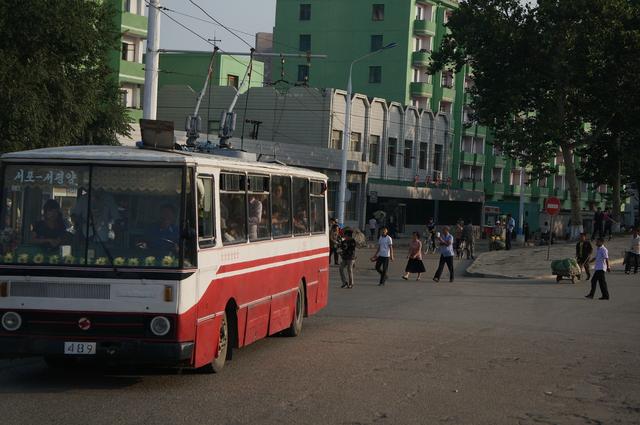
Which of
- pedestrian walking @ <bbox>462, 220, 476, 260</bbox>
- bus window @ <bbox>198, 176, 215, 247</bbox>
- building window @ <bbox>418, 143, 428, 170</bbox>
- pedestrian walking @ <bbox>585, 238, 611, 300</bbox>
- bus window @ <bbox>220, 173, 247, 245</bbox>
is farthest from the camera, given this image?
building window @ <bbox>418, 143, 428, 170</bbox>

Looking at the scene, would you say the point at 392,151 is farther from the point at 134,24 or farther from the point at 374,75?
the point at 134,24

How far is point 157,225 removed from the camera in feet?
35.9

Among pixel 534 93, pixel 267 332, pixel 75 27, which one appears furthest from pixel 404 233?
pixel 267 332

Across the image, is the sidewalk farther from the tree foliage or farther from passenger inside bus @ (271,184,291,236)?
passenger inside bus @ (271,184,291,236)

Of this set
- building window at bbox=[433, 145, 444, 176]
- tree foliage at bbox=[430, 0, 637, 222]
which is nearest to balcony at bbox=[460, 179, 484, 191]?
building window at bbox=[433, 145, 444, 176]

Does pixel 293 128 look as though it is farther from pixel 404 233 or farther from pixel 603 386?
pixel 603 386

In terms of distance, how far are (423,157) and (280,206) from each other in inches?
2619

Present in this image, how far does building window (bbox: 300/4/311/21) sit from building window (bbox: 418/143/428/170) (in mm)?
14274

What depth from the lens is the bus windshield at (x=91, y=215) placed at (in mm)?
10797

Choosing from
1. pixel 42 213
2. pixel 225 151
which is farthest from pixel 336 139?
pixel 42 213

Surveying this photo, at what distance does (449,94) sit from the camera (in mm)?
87500

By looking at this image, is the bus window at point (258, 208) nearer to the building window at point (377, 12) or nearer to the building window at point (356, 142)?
the building window at point (356, 142)

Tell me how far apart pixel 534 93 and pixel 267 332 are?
4825cm

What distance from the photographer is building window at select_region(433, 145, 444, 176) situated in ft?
271
